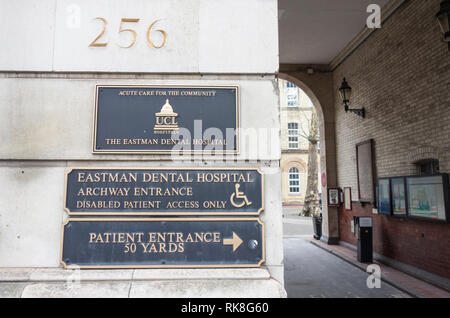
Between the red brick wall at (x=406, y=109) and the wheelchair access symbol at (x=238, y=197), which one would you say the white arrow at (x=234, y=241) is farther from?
the red brick wall at (x=406, y=109)

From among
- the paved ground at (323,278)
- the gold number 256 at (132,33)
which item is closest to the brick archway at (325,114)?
the paved ground at (323,278)

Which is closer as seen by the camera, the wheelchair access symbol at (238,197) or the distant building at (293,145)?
the wheelchair access symbol at (238,197)

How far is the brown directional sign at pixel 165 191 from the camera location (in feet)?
11.0

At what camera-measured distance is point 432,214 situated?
24.2ft

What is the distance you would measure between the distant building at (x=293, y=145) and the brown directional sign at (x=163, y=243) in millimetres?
33622

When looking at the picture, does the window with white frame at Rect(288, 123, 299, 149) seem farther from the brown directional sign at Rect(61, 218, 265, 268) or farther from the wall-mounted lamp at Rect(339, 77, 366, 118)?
the brown directional sign at Rect(61, 218, 265, 268)

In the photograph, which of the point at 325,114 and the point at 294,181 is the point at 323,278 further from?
the point at 294,181

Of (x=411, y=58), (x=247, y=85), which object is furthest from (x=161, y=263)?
(x=411, y=58)

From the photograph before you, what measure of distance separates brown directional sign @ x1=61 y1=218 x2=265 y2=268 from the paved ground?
4.23 m

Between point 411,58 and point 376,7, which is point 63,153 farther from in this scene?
point 376,7

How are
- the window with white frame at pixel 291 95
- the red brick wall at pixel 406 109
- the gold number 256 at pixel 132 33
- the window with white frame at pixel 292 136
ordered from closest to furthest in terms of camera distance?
the gold number 256 at pixel 132 33 → the red brick wall at pixel 406 109 → the window with white frame at pixel 292 136 → the window with white frame at pixel 291 95

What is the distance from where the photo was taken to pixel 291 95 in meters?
38.8

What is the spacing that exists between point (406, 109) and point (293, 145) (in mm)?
29519

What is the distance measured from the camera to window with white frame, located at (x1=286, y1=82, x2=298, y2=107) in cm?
3841
